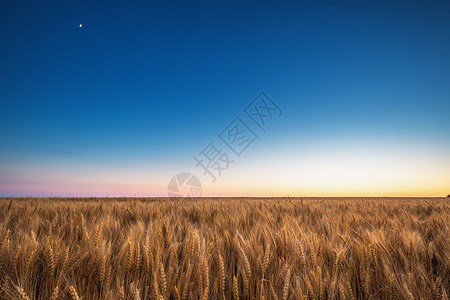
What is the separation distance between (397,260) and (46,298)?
183 cm

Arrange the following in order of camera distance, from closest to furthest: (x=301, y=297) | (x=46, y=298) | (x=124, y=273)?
(x=301, y=297) → (x=46, y=298) → (x=124, y=273)

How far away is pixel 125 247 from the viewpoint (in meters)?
1.22

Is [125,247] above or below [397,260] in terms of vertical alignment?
above

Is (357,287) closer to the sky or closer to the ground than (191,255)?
closer to the ground

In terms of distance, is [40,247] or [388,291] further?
[40,247]

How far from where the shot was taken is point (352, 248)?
1.48 metres

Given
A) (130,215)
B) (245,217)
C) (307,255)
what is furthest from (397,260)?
(130,215)

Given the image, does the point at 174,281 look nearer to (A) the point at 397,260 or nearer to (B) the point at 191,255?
(B) the point at 191,255

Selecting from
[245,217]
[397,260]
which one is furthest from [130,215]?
[397,260]

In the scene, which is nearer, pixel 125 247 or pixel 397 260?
pixel 125 247

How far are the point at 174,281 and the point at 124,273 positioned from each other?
0.95ft

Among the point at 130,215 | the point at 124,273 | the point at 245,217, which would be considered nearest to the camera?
the point at 124,273

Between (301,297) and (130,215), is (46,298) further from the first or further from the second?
(130,215)

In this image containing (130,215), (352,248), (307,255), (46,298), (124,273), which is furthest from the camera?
(130,215)
